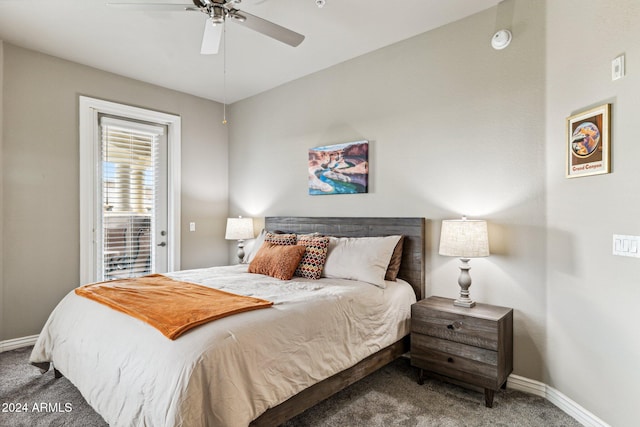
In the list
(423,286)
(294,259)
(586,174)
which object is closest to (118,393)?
(294,259)

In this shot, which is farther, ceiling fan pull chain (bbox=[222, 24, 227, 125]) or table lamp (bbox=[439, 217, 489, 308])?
ceiling fan pull chain (bbox=[222, 24, 227, 125])

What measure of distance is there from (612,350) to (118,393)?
261 cm

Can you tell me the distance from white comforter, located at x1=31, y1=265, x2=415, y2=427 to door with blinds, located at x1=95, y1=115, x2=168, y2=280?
150cm

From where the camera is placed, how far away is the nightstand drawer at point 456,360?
2.24 meters

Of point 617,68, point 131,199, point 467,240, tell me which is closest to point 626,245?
point 467,240

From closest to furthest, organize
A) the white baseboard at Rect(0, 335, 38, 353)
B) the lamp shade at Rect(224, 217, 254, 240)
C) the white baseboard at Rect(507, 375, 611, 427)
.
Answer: the white baseboard at Rect(507, 375, 611, 427), the white baseboard at Rect(0, 335, 38, 353), the lamp shade at Rect(224, 217, 254, 240)

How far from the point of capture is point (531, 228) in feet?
8.09

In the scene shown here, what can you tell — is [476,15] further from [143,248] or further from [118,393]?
[143,248]

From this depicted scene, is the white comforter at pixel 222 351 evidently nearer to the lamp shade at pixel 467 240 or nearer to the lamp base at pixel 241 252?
the lamp shade at pixel 467 240

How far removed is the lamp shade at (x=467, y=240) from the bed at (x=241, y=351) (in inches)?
17.5

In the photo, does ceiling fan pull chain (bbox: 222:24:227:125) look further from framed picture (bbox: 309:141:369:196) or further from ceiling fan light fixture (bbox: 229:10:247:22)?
framed picture (bbox: 309:141:369:196)

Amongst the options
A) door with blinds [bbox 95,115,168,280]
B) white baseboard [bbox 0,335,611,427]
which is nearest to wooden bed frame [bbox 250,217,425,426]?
white baseboard [bbox 0,335,611,427]

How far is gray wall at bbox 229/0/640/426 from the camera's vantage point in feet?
6.23

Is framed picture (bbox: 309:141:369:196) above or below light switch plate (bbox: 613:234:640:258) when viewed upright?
above
